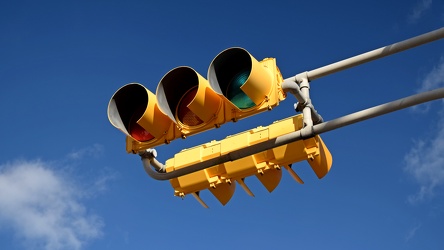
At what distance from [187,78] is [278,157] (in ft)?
4.24

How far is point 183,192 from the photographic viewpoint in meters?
9.23

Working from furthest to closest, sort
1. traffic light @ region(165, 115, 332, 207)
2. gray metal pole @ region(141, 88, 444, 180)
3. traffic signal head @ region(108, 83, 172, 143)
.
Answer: traffic light @ region(165, 115, 332, 207), traffic signal head @ region(108, 83, 172, 143), gray metal pole @ region(141, 88, 444, 180)

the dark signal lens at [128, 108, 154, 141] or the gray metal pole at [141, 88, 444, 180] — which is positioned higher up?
the dark signal lens at [128, 108, 154, 141]

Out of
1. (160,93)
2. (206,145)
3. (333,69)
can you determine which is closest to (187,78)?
(160,93)

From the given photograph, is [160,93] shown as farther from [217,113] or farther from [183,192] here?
[183,192]

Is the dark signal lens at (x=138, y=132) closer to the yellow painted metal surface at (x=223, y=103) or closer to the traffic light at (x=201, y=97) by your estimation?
the traffic light at (x=201, y=97)

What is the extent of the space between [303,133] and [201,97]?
3.68 ft

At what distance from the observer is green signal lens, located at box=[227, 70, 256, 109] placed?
8.15 m

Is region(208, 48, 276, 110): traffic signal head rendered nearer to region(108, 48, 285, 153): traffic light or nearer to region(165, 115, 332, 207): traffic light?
region(108, 48, 285, 153): traffic light

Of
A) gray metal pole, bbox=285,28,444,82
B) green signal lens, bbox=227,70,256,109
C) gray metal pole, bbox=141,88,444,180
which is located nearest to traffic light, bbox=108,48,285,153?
green signal lens, bbox=227,70,256,109

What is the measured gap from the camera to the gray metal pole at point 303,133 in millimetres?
7594

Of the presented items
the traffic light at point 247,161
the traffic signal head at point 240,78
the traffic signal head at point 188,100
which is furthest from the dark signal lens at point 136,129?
the traffic signal head at point 240,78

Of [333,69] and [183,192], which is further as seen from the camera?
[183,192]

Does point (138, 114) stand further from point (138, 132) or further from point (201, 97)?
point (201, 97)
